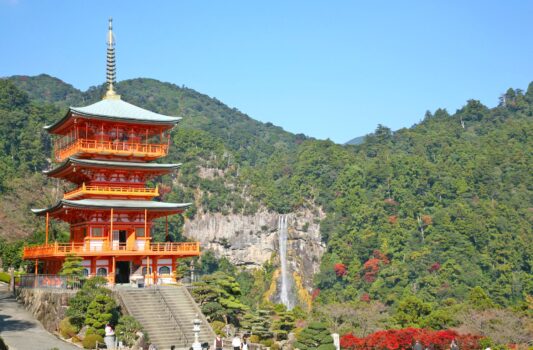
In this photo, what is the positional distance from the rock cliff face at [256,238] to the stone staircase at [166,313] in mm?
54233

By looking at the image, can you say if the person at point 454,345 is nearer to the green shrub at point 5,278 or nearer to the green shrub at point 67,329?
the green shrub at point 67,329

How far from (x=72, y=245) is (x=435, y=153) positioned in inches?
2937

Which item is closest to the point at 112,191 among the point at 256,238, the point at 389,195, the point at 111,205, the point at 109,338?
the point at 111,205

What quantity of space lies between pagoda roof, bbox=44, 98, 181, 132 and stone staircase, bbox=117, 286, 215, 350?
966cm

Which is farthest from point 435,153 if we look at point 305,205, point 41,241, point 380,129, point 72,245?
point 72,245

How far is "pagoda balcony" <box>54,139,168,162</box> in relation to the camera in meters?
41.0

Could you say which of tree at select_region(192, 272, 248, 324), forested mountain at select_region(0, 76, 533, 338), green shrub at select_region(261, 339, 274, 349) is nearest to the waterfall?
forested mountain at select_region(0, 76, 533, 338)

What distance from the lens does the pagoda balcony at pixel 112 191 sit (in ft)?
134

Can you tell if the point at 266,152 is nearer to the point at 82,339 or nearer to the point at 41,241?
the point at 41,241

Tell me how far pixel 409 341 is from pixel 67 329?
15279mm

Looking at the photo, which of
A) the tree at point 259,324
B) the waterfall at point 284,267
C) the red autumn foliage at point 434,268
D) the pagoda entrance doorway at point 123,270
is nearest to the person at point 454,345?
the tree at point 259,324

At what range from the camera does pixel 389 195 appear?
94.1 meters

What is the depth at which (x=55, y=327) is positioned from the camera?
3409 cm

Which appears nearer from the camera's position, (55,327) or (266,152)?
(55,327)
